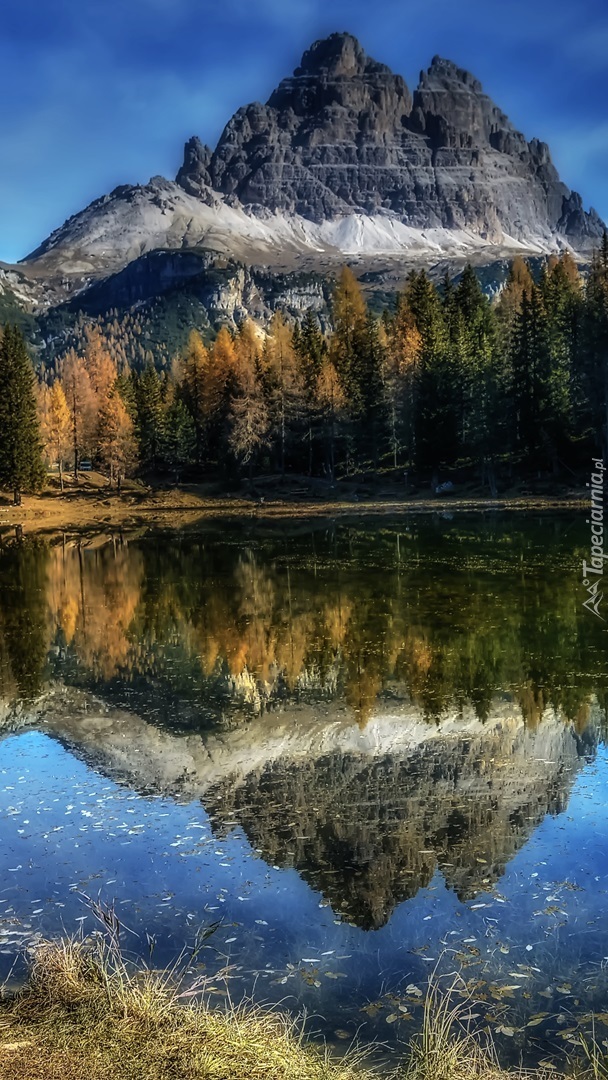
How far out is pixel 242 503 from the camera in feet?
280

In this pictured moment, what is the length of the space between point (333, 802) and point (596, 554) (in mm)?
31712

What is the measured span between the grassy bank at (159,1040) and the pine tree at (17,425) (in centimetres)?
7706

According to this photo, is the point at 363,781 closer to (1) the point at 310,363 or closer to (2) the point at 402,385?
(2) the point at 402,385

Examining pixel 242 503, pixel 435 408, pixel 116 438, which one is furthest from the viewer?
pixel 116 438

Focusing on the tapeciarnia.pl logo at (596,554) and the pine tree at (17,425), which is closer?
the tapeciarnia.pl logo at (596,554)

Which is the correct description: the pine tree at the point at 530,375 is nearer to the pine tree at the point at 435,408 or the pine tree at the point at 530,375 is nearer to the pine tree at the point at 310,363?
the pine tree at the point at 435,408

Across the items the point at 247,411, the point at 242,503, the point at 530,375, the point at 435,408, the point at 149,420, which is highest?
the point at 530,375

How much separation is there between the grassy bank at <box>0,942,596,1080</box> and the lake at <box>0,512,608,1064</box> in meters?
0.59

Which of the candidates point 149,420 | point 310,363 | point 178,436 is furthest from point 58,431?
point 310,363

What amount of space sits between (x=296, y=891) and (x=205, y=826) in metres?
2.75

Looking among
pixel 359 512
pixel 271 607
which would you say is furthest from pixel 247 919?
pixel 359 512

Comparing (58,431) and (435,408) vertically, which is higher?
(435,408)

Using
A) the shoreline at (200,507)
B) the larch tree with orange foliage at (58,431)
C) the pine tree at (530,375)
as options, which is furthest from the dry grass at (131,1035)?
the larch tree with orange foliage at (58,431)

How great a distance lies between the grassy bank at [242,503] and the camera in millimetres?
74812
